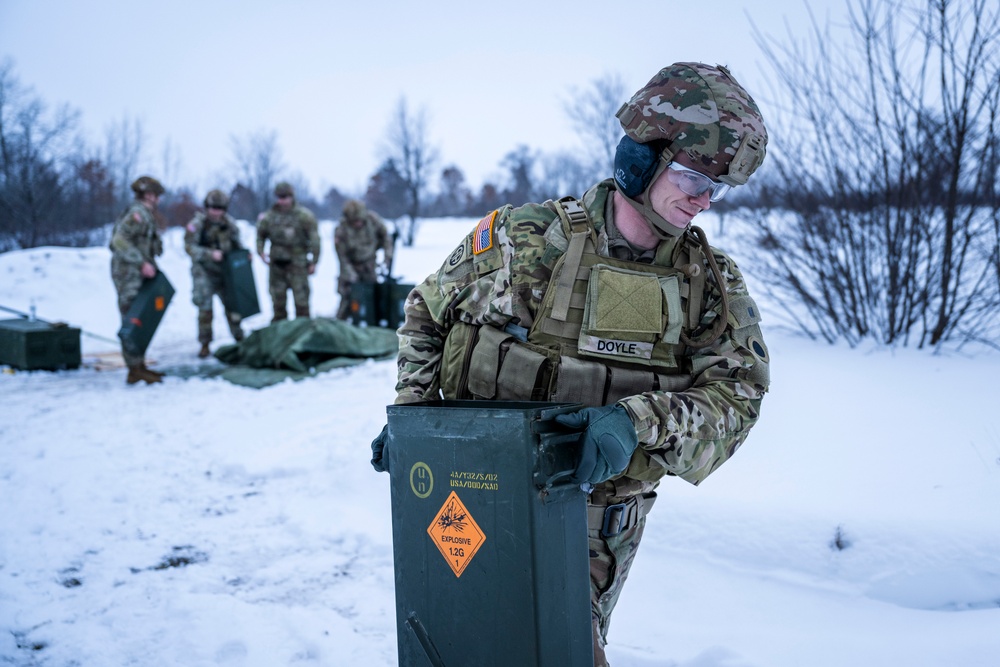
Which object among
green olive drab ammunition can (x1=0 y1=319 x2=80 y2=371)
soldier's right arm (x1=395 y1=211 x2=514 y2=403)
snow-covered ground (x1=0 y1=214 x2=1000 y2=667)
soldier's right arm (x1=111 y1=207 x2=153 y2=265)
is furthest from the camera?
green olive drab ammunition can (x1=0 y1=319 x2=80 y2=371)

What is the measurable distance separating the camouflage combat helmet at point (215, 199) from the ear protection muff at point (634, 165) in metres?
8.05

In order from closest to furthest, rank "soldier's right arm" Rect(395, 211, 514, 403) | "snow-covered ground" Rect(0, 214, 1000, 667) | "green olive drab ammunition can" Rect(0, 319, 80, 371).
→ "soldier's right arm" Rect(395, 211, 514, 403) < "snow-covered ground" Rect(0, 214, 1000, 667) < "green olive drab ammunition can" Rect(0, 319, 80, 371)

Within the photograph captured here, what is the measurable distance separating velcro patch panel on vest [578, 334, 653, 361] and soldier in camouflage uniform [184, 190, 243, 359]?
7.99 meters

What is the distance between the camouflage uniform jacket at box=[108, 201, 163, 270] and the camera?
7070mm

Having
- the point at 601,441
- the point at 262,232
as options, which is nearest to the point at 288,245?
the point at 262,232

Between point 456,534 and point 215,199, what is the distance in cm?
844

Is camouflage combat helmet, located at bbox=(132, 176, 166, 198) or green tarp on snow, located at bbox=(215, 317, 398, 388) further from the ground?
camouflage combat helmet, located at bbox=(132, 176, 166, 198)

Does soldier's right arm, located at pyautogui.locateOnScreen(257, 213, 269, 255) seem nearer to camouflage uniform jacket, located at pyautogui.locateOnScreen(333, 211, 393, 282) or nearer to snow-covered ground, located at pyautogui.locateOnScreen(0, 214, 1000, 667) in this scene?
camouflage uniform jacket, located at pyautogui.locateOnScreen(333, 211, 393, 282)

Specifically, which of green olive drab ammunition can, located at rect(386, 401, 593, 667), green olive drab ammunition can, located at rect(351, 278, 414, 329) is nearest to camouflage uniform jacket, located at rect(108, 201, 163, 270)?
green olive drab ammunition can, located at rect(351, 278, 414, 329)

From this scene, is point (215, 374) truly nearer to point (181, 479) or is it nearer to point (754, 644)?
point (181, 479)

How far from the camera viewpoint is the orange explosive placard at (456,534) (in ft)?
4.97

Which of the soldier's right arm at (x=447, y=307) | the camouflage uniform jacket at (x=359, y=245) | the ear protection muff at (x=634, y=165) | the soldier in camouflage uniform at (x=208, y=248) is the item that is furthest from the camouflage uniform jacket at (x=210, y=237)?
the ear protection muff at (x=634, y=165)

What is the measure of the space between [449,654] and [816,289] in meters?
5.11

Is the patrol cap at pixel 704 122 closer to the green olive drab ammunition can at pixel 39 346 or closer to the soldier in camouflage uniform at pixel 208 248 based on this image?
the soldier in camouflage uniform at pixel 208 248
